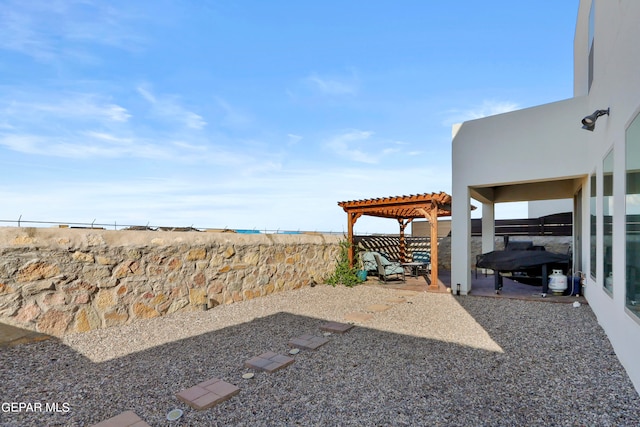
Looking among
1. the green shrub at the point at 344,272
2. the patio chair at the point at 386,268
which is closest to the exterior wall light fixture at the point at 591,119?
the patio chair at the point at 386,268

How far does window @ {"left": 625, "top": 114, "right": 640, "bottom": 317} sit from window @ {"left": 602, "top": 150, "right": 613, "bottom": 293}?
857 millimetres

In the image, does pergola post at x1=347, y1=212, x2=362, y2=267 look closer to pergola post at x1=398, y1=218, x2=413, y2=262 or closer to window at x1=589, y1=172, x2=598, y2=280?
pergola post at x1=398, y1=218, x2=413, y2=262

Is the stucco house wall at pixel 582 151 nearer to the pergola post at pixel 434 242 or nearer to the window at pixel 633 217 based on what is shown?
the window at pixel 633 217

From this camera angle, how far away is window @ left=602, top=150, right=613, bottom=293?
3.84m

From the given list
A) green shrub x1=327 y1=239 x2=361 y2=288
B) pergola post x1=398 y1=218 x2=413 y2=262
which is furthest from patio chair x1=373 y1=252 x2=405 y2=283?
pergola post x1=398 y1=218 x2=413 y2=262

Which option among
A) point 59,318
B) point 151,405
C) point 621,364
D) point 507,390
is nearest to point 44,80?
point 59,318

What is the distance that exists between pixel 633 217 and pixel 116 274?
19.4 feet

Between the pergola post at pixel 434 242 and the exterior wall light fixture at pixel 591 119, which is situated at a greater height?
the exterior wall light fixture at pixel 591 119

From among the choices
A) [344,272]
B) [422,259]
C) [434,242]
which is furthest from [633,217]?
[422,259]

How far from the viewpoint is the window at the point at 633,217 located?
2779 millimetres

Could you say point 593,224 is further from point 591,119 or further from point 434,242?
point 434,242

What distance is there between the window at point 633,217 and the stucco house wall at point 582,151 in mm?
124

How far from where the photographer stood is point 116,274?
423 cm

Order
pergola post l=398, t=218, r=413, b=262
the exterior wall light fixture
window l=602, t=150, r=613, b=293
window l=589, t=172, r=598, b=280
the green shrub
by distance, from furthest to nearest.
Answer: pergola post l=398, t=218, r=413, b=262, the green shrub, window l=589, t=172, r=598, b=280, the exterior wall light fixture, window l=602, t=150, r=613, b=293
